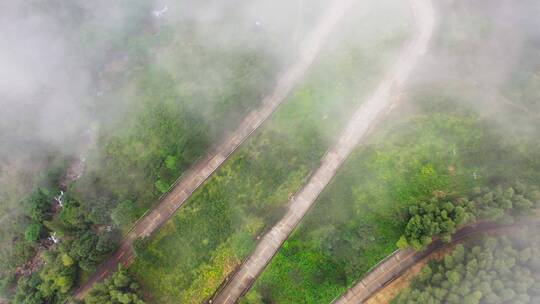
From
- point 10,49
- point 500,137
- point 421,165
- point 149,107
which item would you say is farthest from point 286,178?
point 10,49

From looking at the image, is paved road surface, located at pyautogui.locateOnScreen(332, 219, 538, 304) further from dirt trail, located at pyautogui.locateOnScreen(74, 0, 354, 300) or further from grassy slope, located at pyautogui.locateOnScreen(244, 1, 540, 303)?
dirt trail, located at pyautogui.locateOnScreen(74, 0, 354, 300)

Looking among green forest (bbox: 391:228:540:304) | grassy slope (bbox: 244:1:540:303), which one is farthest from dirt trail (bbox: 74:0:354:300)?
green forest (bbox: 391:228:540:304)


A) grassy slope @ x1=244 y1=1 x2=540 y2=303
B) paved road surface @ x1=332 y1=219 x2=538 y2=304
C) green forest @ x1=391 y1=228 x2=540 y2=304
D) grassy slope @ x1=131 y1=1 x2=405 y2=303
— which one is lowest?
paved road surface @ x1=332 y1=219 x2=538 y2=304

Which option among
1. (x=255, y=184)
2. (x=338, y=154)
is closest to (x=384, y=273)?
(x=338, y=154)

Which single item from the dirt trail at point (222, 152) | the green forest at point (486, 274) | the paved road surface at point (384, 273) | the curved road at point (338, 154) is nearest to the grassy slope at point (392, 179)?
the paved road surface at point (384, 273)

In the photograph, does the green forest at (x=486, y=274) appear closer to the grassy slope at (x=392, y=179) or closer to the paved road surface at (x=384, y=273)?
the paved road surface at (x=384, y=273)
